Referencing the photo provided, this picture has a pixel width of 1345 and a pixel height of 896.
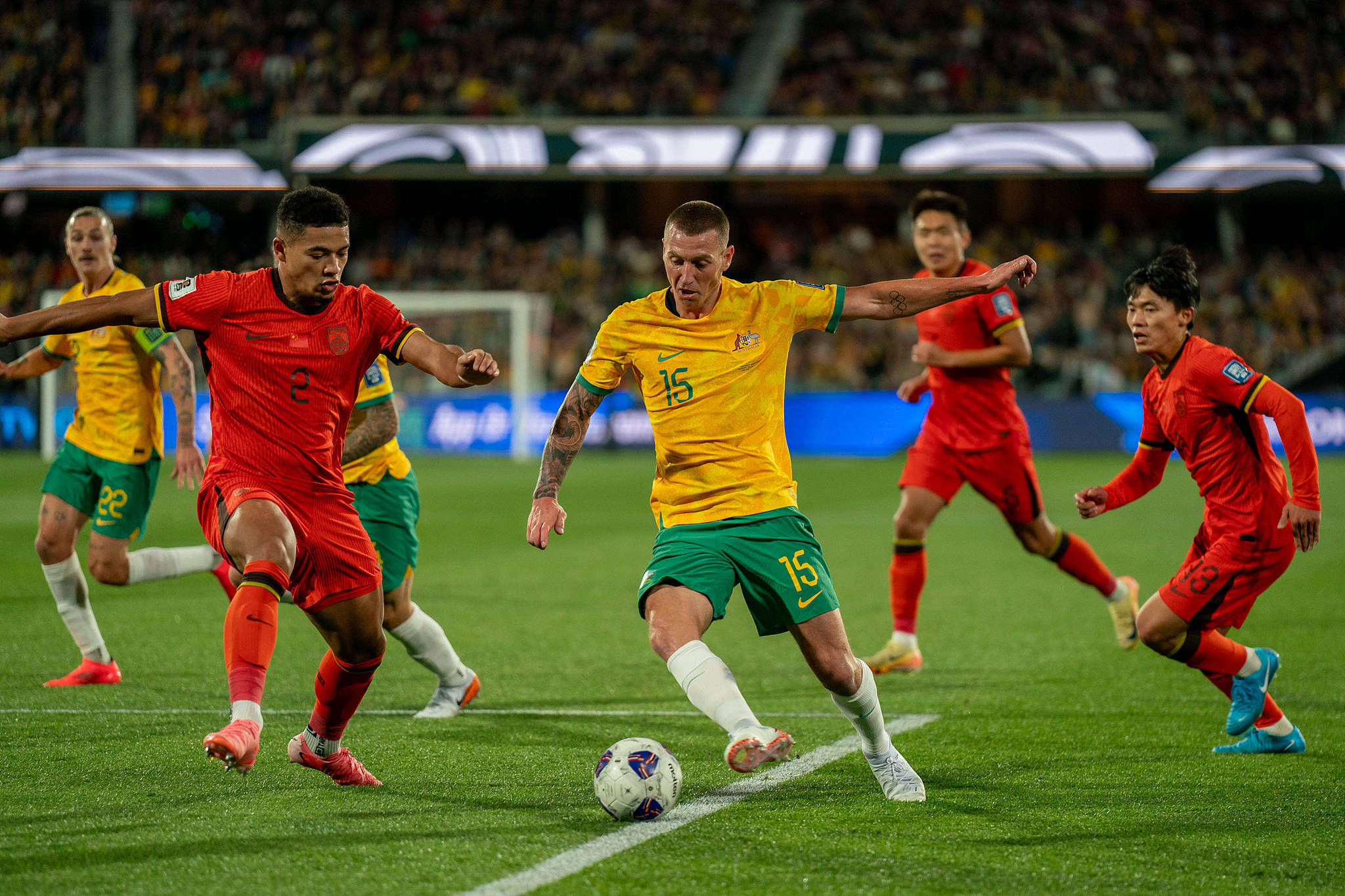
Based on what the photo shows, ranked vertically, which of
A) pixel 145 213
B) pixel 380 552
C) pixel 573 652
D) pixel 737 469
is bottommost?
Answer: pixel 573 652

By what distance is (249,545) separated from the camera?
4.43 m

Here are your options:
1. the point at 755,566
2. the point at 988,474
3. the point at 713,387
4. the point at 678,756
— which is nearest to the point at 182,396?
the point at 678,756

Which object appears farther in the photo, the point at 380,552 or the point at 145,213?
the point at 145,213

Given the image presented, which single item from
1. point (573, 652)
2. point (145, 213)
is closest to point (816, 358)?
point (145, 213)

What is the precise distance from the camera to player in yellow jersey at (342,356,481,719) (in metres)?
5.90

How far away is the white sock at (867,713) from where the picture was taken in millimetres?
4594

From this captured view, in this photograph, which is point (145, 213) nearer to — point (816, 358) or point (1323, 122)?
point (816, 358)

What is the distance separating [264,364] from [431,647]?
187 centimetres

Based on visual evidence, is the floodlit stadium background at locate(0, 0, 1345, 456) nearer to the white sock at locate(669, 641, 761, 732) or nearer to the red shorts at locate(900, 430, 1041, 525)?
the red shorts at locate(900, 430, 1041, 525)

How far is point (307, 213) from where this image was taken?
4.59 meters

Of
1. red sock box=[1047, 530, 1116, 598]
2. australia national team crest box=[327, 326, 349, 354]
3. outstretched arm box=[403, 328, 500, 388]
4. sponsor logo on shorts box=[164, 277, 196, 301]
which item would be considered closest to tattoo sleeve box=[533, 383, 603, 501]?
outstretched arm box=[403, 328, 500, 388]

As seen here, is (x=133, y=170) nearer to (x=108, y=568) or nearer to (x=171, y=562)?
(x=171, y=562)

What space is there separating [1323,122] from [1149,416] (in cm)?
2769

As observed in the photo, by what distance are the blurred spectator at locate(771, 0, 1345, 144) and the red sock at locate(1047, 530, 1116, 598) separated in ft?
76.6
